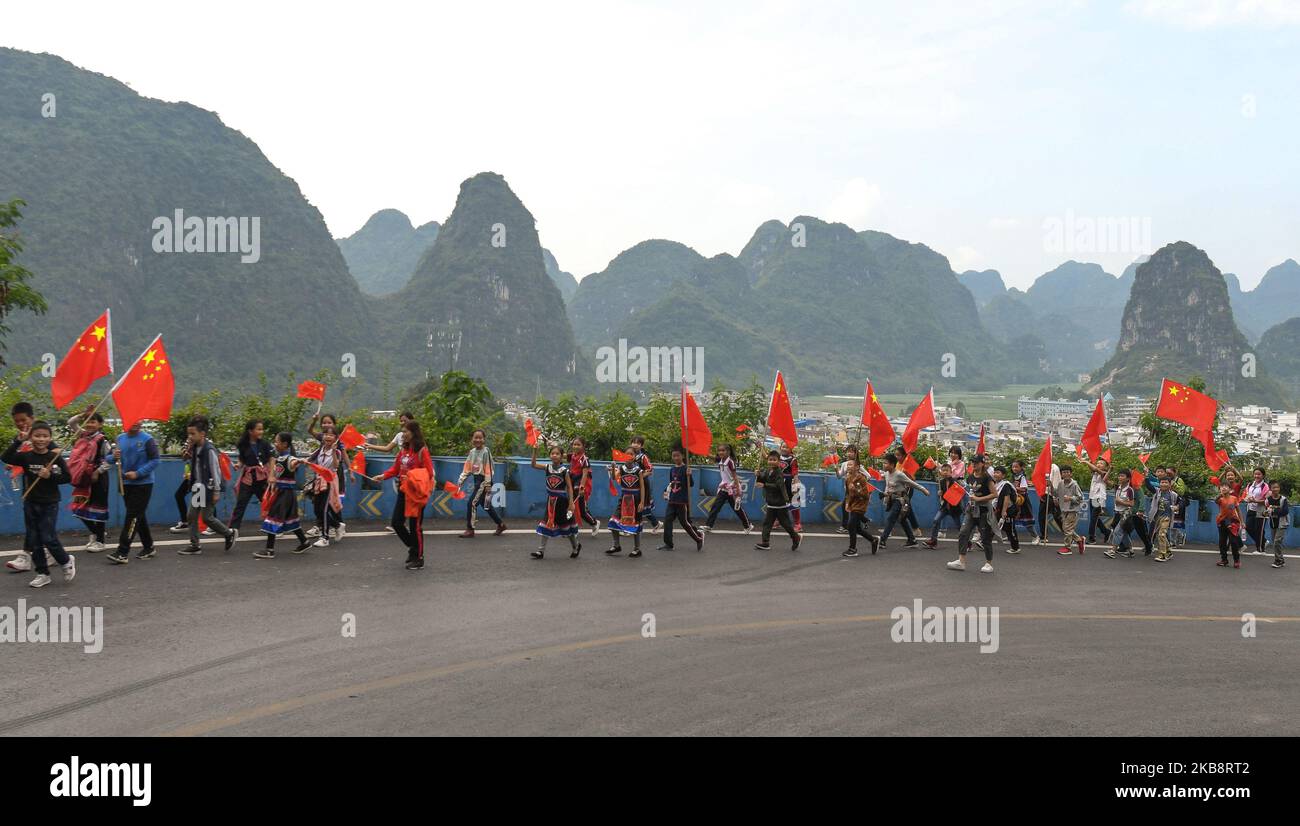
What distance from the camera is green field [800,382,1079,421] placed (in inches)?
5172

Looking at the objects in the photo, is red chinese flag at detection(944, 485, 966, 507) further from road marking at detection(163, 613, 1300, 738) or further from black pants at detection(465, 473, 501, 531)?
black pants at detection(465, 473, 501, 531)

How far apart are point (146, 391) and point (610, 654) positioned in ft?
21.3

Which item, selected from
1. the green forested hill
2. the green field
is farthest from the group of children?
the green field

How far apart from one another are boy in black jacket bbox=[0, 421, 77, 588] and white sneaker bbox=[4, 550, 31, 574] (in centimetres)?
42

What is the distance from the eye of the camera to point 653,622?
28.2ft

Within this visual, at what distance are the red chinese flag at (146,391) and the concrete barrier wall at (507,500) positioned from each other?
248 centimetres

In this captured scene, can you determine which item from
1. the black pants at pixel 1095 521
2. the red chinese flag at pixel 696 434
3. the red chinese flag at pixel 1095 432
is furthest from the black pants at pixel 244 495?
the red chinese flag at pixel 1095 432

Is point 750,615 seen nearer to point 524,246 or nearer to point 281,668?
point 281,668

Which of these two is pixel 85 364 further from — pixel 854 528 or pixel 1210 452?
pixel 1210 452

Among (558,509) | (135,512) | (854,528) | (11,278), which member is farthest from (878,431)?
(11,278)

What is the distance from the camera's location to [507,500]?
15.7 m
